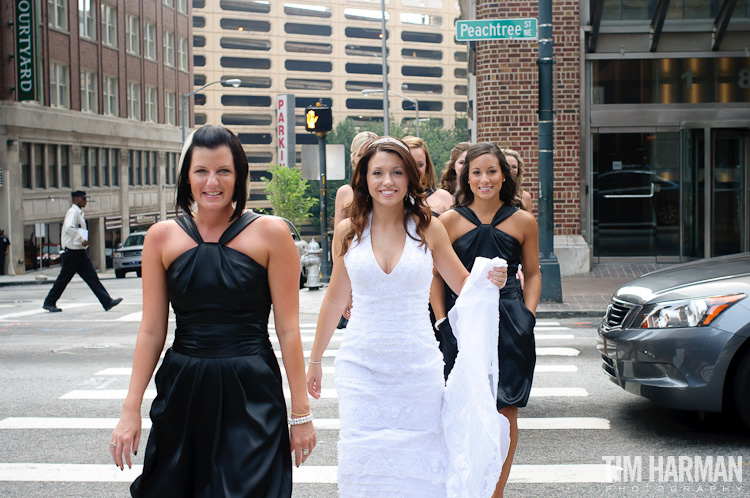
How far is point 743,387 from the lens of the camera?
5.88 meters

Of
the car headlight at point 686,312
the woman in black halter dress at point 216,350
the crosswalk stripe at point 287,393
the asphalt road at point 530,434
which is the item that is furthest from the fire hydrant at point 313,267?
the woman in black halter dress at point 216,350

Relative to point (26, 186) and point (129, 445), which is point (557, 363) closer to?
point (129, 445)

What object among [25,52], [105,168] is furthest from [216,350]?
[105,168]

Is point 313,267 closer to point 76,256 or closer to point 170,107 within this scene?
point 76,256

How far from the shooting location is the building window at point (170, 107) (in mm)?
58375

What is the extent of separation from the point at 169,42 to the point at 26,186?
74.7ft

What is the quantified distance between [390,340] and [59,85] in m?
43.1

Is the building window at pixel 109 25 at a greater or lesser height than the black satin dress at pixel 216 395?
greater

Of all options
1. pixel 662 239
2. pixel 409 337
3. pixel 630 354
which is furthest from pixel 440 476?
pixel 662 239

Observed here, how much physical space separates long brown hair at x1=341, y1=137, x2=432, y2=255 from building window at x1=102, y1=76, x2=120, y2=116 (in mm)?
46956

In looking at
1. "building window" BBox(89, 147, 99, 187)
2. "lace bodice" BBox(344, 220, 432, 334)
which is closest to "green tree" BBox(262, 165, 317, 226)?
"building window" BBox(89, 147, 99, 187)

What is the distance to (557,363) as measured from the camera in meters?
9.45

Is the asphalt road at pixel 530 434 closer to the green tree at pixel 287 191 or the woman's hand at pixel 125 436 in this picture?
the woman's hand at pixel 125 436

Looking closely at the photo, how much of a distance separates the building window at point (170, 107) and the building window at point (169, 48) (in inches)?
80.7
